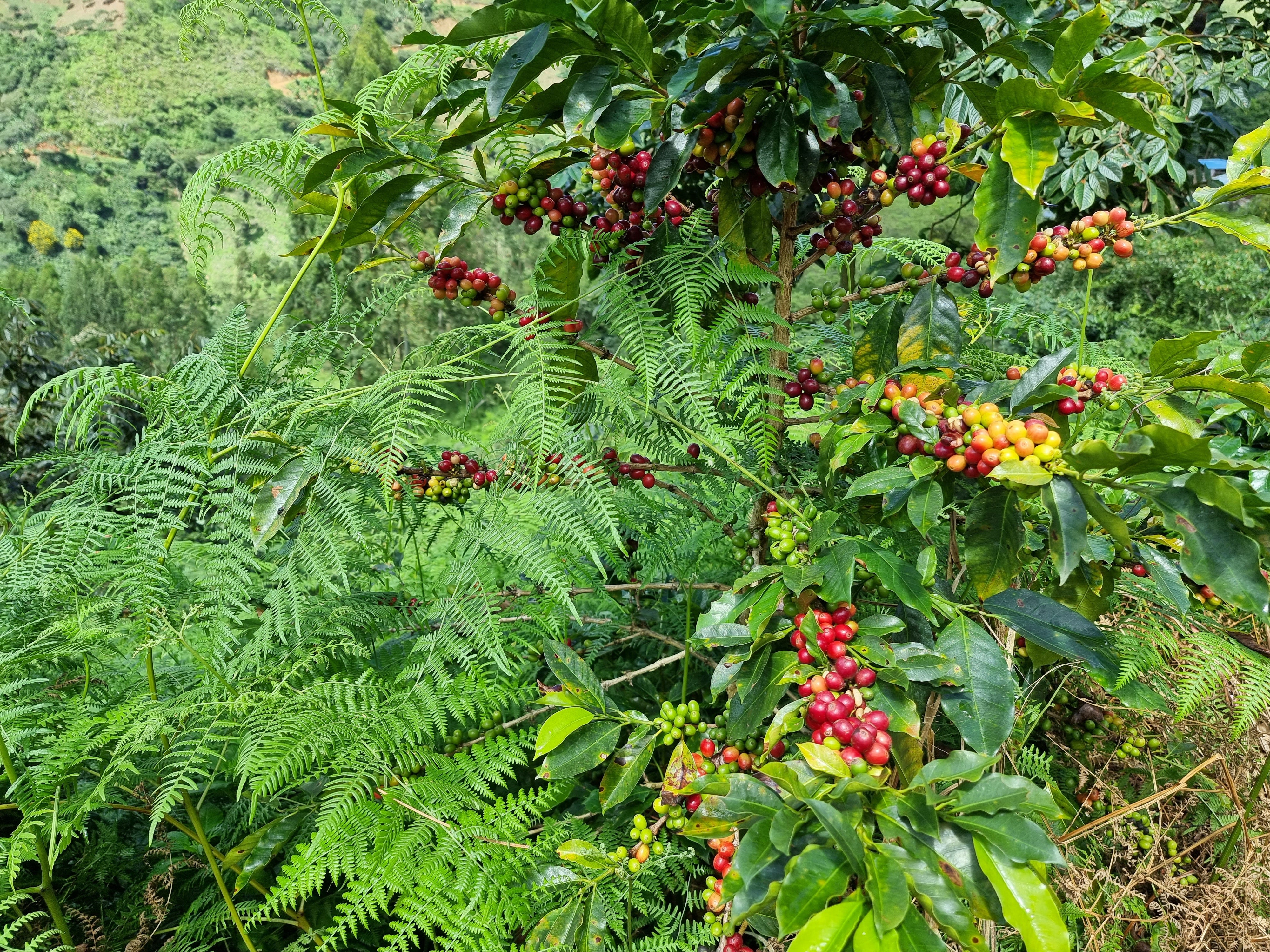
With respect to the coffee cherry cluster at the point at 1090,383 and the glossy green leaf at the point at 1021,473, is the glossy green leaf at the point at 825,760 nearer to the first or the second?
the glossy green leaf at the point at 1021,473

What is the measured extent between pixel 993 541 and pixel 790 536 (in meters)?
0.15

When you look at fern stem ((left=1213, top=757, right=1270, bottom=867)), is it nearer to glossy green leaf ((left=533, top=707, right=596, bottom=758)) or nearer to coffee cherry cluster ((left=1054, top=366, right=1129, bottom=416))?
coffee cherry cluster ((left=1054, top=366, right=1129, bottom=416))

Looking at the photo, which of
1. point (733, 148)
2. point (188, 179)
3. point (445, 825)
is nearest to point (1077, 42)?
point (733, 148)

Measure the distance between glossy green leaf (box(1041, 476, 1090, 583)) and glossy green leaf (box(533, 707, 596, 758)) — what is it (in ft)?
1.26

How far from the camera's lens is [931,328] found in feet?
2.06

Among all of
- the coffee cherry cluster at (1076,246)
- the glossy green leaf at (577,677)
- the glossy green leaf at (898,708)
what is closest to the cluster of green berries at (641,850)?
the glossy green leaf at (577,677)

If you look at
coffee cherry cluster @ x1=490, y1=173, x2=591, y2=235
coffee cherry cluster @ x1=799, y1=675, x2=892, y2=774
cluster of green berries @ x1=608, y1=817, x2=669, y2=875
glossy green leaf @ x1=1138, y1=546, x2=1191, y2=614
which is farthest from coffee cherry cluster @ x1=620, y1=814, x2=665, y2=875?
coffee cherry cluster @ x1=490, y1=173, x2=591, y2=235

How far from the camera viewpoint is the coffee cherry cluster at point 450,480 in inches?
31.5

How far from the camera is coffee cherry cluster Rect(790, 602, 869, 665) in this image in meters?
0.48

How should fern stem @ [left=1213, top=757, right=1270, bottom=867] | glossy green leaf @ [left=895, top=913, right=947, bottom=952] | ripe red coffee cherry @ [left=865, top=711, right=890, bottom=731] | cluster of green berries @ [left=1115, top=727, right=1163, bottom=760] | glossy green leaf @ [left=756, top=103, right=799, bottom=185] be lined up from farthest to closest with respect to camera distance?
cluster of green berries @ [left=1115, top=727, right=1163, bottom=760] → fern stem @ [left=1213, top=757, right=1270, bottom=867] → glossy green leaf @ [left=756, top=103, right=799, bottom=185] → ripe red coffee cherry @ [left=865, top=711, right=890, bottom=731] → glossy green leaf @ [left=895, top=913, right=947, bottom=952]

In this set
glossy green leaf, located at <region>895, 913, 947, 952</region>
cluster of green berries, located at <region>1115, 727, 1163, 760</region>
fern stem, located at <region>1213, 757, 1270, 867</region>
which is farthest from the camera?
cluster of green berries, located at <region>1115, 727, 1163, 760</region>

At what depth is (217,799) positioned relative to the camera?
92 centimetres

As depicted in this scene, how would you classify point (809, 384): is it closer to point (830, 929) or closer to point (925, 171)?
point (925, 171)

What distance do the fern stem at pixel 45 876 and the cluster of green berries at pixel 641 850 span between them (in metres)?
0.49
